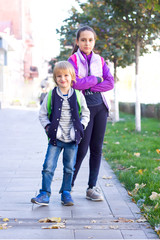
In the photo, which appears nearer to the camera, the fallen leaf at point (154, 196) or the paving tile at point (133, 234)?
the paving tile at point (133, 234)

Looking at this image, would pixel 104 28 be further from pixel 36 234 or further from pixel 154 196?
pixel 36 234

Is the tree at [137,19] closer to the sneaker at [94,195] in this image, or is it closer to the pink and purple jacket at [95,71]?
the pink and purple jacket at [95,71]

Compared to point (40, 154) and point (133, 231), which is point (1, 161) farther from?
point (133, 231)

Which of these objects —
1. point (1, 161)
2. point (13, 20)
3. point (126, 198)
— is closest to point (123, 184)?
point (126, 198)

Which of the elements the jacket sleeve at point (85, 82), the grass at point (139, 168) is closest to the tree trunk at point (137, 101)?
the grass at point (139, 168)

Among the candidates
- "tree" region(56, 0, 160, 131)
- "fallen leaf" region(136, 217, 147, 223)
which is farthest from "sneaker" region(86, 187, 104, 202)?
"tree" region(56, 0, 160, 131)

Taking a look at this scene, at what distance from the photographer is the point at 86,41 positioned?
4746mm

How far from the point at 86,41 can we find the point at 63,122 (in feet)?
3.11

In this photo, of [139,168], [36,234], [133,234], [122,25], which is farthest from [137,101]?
[36,234]

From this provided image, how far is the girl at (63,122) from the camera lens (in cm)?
444

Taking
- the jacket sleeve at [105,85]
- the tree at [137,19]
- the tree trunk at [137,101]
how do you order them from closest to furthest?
the jacket sleeve at [105,85] < the tree at [137,19] < the tree trunk at [137,101]

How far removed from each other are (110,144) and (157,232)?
6.39 metres

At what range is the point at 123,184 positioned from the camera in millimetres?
5781

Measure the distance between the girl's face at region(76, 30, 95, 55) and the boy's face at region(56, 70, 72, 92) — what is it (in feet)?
1.50
